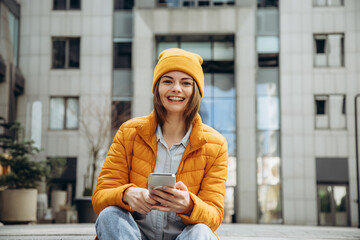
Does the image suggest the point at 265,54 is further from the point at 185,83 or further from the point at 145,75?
the point at 185,83

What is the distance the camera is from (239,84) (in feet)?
83.1

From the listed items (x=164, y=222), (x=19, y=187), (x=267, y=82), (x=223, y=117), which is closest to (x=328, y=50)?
(x=267, y=82)

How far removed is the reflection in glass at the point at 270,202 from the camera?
2444 centimetres

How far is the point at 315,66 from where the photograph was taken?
25.6 meters

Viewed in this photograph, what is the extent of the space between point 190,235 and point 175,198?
278mm

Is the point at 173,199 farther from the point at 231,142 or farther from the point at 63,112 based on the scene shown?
the point at 63,112

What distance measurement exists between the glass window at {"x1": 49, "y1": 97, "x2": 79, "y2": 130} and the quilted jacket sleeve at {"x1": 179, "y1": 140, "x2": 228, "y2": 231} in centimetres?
2276

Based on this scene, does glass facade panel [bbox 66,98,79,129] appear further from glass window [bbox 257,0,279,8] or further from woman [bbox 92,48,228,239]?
woman [bbox 92,48,228,239]

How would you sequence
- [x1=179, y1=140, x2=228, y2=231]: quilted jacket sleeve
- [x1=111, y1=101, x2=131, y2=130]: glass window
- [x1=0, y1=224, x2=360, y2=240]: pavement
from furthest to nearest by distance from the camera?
[x1=111, y1=101, x2=131, y2=130]: glass window < [x1=0, y1=224, x2=360, y2=240]: pavement < [x1=179, y1=140, x2=228, y2=231]: quilted jacket sleeve

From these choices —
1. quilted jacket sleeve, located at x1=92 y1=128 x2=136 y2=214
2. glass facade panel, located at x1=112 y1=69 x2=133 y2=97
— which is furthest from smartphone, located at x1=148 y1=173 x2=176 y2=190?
glass facade panel, located at x1=112 y1=69 x2=133 y2=97

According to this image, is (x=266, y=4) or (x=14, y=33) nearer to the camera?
(x=14, y=33)

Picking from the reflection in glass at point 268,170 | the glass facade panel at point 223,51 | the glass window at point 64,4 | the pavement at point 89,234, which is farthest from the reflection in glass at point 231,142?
the pavement at point 89,234

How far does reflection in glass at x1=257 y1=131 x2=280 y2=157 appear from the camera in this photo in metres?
25.0

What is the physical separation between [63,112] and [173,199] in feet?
77.6
